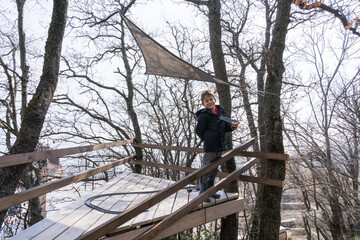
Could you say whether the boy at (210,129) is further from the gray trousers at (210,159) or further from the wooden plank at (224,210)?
the wooden plank at (224,210)

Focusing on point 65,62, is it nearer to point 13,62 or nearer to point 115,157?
point 13,62

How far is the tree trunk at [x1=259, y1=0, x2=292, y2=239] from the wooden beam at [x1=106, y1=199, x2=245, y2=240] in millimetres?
781

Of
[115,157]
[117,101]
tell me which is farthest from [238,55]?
[115,157]

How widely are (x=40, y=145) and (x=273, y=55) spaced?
9.62 meters

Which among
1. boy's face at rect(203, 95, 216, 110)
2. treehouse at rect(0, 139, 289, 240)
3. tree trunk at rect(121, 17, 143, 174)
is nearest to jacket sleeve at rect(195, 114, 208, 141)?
boy's face at rect(203, 95, 216, 110)

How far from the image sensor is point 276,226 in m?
3.86

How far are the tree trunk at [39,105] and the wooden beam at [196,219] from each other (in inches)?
76.0

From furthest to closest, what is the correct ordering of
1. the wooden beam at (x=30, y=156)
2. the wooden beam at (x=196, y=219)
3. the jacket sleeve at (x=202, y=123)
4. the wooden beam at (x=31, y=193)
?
the jacket sleeve at (x=202, y=123) → the wooden beam at (x=196, y=219) → the wooden beam at (x=30, y=156) → the wooden beam at (x=31, y=193)

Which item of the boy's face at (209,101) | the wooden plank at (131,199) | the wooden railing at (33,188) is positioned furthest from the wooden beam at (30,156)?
the boy's face at (209,101)

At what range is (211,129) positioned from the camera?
120 inches

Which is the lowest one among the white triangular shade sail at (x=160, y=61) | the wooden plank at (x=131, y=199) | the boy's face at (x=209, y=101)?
the wooden plank at (x=131, y=199)

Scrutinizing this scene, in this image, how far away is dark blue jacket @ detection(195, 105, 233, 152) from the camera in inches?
119

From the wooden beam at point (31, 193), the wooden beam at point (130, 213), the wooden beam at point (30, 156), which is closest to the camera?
the wooden beam at point (130, 213)

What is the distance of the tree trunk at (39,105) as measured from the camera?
3.18 metres
